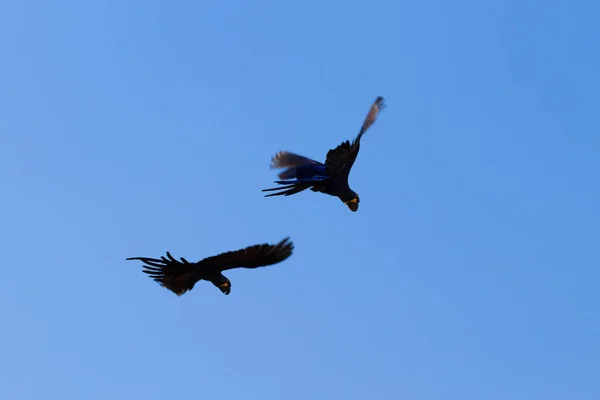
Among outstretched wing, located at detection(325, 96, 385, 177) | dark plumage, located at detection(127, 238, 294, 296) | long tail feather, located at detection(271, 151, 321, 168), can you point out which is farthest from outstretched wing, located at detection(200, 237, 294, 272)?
long tail feather, located at detection(271, 151, 321, 168)

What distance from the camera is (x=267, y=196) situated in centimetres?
1714

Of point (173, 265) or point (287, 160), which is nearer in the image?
point (173, 265)

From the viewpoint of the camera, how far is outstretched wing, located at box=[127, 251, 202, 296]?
16.6 meters

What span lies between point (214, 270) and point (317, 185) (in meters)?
3.28

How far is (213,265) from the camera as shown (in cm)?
1697

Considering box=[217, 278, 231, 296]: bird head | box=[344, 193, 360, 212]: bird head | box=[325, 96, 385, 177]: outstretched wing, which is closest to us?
box=[217, 278, 231, 296]: bird head

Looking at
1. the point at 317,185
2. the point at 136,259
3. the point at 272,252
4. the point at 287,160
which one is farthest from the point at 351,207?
the point at 136,259

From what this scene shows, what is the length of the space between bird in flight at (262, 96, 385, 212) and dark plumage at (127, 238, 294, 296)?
1.45 metres

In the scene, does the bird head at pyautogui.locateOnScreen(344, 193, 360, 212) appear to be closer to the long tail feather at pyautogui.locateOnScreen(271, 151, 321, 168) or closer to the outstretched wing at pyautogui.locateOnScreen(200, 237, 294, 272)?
the long tail feather at pyautogui.locateOnScreen(271, 151, 321, 168)

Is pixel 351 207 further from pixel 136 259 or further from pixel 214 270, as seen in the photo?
pixel 136 259

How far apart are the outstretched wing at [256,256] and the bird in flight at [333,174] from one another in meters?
1.42

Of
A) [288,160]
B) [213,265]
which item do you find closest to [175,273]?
[213,265]

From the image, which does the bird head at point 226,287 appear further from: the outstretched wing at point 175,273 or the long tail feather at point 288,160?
the long tail feather at point 288,160

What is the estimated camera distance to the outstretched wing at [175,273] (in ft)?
54.3
